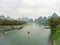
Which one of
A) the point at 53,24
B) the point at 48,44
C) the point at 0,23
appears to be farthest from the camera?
the point at 0,23

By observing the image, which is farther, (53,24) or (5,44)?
(53,24)


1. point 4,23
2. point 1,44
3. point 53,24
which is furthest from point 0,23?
point 1,44

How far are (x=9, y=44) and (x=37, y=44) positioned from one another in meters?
3.89

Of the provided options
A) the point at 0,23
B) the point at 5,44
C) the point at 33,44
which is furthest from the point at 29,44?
the point at 0,23

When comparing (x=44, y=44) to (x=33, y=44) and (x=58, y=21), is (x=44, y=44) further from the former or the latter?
(x=58, y=21)

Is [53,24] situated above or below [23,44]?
above

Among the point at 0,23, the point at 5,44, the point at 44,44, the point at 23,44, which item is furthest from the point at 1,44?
the point at 0,23

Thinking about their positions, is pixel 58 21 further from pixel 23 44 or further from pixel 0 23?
pixel 0 23

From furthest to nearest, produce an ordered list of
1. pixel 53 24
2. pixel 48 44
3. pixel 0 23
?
pixel 0 23 < pixel 53 24 < pixel 48 44

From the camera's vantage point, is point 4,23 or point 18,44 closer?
point 18,44

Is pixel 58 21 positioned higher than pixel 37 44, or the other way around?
pixel 58 21

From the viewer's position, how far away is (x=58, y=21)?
34094 mm

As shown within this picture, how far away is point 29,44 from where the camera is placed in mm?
19391

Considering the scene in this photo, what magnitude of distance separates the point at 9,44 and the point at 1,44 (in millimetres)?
1092
